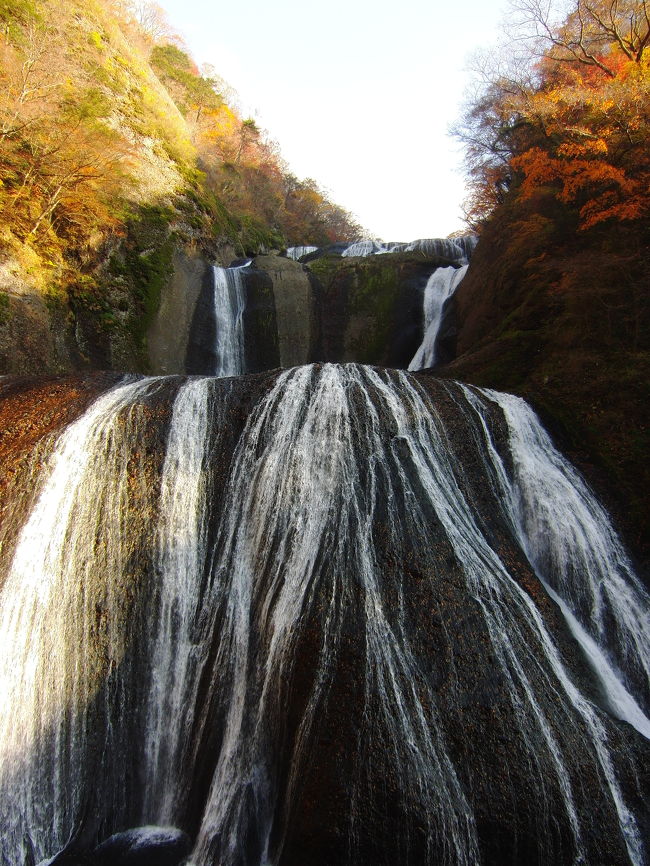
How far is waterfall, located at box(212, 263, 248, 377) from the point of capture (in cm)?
1365


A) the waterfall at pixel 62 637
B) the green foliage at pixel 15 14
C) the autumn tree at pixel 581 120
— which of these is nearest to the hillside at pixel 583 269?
the autumn tree at pixel 581 120

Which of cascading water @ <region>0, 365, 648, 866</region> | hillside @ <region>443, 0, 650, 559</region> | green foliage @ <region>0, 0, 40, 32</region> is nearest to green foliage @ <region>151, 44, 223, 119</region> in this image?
green foliage @ <region>0, 0, 40, 32</region>

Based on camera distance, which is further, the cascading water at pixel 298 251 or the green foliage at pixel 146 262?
the cascading water at pixel 298 251

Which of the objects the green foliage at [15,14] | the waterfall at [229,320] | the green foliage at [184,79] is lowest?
the waterfall at [229,320]

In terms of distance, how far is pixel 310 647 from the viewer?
4.43 metres

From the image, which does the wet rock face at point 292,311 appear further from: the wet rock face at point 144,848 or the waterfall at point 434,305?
the wet rock face at point 144,848

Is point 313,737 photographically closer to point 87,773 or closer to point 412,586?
point 412,586

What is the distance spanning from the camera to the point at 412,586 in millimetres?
4773

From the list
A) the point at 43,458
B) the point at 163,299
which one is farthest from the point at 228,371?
the point at 43,458

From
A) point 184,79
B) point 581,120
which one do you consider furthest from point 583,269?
point 184,79

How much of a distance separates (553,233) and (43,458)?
11597 millimetres

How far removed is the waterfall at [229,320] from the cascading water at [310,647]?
6933 mm

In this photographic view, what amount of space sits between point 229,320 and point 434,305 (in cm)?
700

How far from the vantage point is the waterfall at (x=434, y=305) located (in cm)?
1420
